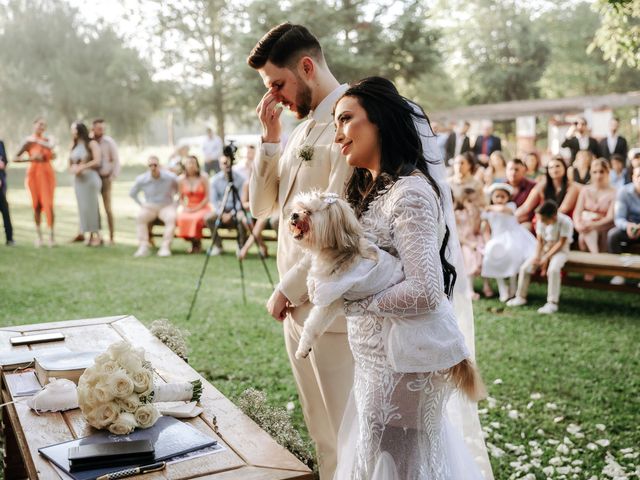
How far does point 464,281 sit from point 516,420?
2037mm

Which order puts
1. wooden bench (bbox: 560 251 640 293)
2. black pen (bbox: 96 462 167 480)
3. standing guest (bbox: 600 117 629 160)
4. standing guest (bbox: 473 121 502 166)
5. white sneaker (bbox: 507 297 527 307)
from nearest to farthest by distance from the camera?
black pen (bbox: 96 462 167 480) → wooden bench (bbox: 560 251 640 293) → white sneaker (bbox: 507 297 527 307) → standing guest (bbox: 600 117 629 160) → standing guest (bbox: 473 121 502 166)

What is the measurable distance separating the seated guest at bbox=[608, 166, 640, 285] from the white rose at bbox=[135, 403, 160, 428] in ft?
21.9

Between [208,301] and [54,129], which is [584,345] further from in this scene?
[54,129]

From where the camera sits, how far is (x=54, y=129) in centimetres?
2981

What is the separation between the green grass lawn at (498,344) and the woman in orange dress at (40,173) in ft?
4.03

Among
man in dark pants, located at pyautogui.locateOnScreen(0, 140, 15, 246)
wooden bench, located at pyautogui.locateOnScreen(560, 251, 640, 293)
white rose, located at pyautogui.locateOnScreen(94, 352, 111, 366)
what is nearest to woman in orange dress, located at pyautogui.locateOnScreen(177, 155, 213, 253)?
man in dark pants, located at pyautogui.locateOnScreen(0, 140, 15, 246)

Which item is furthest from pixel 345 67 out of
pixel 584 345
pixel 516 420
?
pixel 516 420

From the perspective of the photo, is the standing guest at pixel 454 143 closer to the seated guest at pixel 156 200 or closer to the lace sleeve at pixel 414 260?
the seated guest at pixel 156 200

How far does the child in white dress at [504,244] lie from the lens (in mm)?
7359

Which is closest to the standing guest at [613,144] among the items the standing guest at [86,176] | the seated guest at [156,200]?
the seated guest at [156,200]

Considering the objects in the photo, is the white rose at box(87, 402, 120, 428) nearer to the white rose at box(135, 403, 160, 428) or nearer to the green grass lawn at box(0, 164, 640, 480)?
the white rose at box(135, 403, 160, 428)

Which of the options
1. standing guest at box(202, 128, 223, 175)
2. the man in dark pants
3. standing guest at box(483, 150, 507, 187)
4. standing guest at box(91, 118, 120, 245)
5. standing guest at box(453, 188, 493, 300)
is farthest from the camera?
standing guest at box(202, 128, 223, 175)

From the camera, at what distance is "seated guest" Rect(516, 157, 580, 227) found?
8.19m

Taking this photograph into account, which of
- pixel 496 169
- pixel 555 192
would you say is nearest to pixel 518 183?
pixel 555 192
